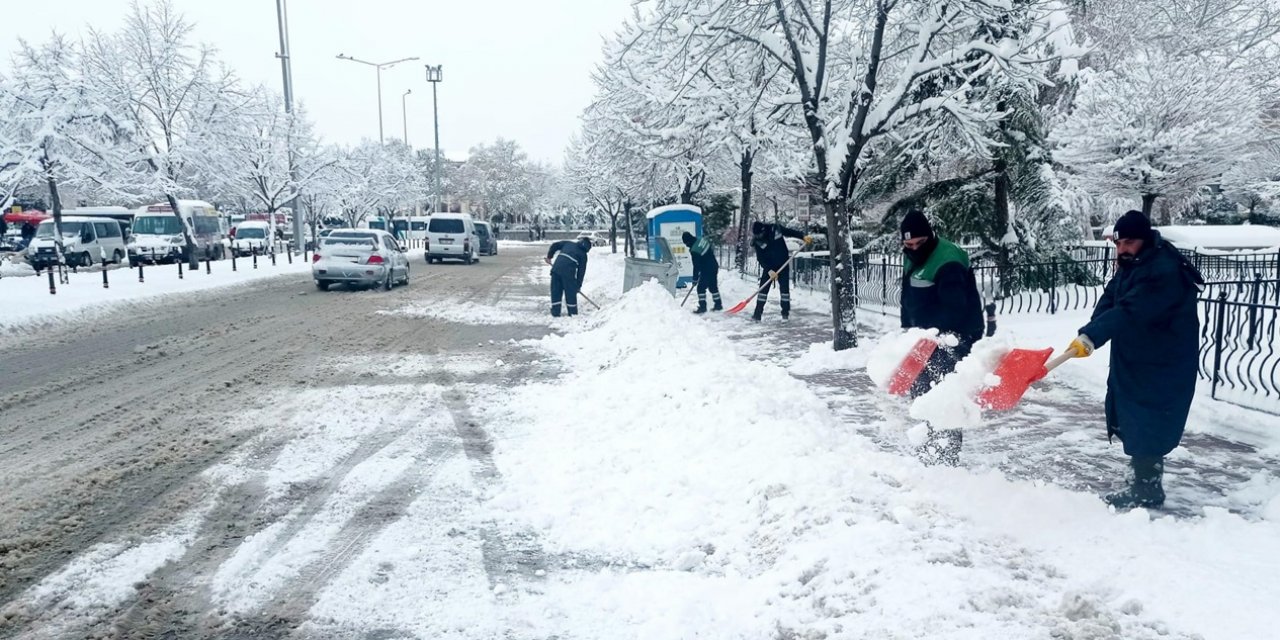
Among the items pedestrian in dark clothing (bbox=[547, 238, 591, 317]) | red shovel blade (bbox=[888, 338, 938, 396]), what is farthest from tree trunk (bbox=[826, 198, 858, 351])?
pedestrian in dark clothing (bbox=[547, 238, 591, 317])

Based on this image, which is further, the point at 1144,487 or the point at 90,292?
the point at 90,292

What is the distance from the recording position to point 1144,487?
4762 millimetres

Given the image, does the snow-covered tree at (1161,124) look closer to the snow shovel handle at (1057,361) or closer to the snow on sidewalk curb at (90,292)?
the snow shovel handle at (1057,361)

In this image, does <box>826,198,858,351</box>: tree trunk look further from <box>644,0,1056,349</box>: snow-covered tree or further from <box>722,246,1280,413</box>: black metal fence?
<box>722,246,1280,413</box>: black metal fence

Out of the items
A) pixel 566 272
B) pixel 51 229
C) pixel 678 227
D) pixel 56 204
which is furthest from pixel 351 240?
pixel 51 229

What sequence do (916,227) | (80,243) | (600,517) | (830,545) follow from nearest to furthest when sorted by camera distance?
(830,545), (600,517), (916,227), (80,243)

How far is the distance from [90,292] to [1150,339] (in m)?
21.1

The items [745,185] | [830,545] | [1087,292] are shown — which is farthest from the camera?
[745,185]

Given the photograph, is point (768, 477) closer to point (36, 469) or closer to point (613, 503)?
point (613, 503)

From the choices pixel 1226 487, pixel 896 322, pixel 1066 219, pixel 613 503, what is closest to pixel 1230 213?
pixel 1066 219

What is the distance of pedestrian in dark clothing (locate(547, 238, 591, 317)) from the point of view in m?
15.9

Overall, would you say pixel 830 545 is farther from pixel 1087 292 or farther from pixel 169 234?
pixel 169 234

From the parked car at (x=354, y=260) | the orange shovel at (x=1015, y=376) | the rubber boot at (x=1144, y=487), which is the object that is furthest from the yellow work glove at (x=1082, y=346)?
the parked car at (x=354, y=260)

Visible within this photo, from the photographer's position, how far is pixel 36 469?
5.86 m
